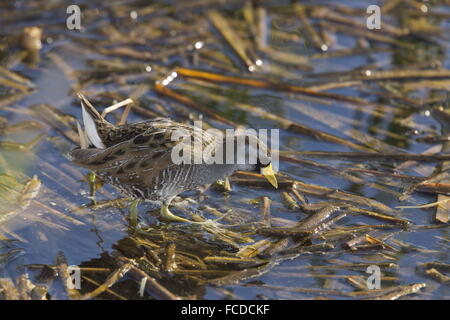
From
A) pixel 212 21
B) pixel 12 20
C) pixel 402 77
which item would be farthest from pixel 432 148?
pixel 12 20

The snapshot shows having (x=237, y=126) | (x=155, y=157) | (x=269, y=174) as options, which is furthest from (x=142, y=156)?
(x=237, y=126)

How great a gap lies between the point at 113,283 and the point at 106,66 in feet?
11.3

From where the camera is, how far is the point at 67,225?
5.44 m

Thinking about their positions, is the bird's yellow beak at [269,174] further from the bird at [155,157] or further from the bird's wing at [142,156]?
the bird's wing at [142,156]

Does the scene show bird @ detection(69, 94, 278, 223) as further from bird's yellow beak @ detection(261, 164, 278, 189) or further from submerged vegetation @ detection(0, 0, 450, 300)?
submerged vegetation @ detection(0, 0, 450, 300)

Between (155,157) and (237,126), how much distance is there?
1.61m

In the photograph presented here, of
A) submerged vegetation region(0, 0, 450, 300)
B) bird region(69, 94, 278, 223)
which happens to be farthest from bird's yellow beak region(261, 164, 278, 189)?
submerged vegetation region(0, 0, 450, 300)

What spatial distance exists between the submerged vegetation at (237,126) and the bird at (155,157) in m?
0.29

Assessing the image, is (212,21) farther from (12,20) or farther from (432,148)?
(432,148)

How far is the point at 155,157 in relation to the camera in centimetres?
534

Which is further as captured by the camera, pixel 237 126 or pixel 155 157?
pixel 237 126

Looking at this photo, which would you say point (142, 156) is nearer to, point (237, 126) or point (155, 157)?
point (155, 157)

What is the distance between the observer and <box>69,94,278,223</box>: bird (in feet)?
17.5

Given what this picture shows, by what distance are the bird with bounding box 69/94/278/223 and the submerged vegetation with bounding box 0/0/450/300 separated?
291 mm
